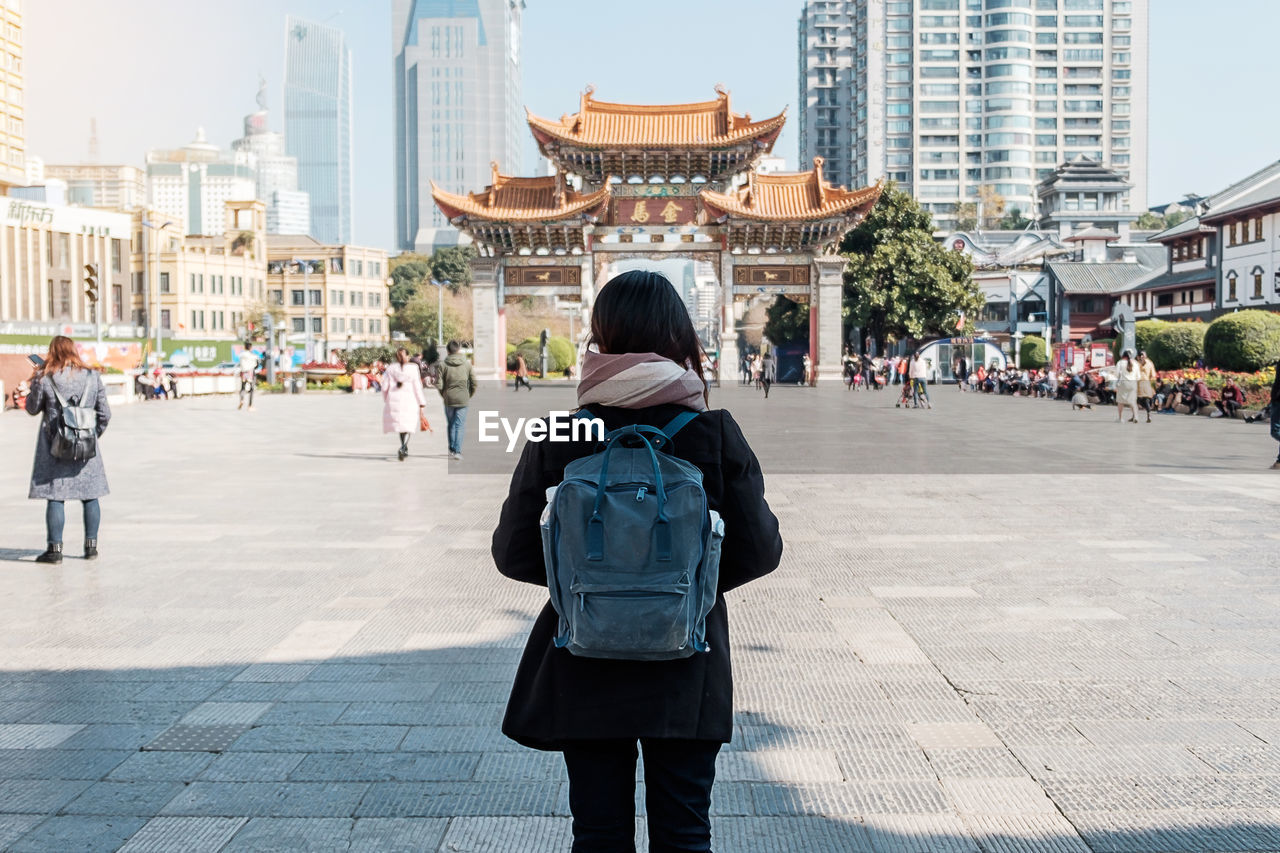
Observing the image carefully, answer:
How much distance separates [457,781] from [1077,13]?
123963mm

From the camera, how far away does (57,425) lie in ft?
24.6

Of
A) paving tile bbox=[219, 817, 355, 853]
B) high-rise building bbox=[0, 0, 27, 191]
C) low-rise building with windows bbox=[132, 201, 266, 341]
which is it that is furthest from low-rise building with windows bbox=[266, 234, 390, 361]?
paving tile bbox=[219, 817, 355, 853]

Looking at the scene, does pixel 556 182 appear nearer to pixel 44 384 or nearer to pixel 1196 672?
pixel 44 384

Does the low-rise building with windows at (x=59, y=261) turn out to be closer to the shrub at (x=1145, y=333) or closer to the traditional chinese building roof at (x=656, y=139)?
the traditional chinese building roof at (x=656, y=139)

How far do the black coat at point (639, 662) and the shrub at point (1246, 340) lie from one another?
94.2 ft

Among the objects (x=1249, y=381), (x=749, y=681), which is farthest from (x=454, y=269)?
(x=749, y=681)

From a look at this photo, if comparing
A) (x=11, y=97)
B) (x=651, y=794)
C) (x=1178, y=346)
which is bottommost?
(x=651, y=794)

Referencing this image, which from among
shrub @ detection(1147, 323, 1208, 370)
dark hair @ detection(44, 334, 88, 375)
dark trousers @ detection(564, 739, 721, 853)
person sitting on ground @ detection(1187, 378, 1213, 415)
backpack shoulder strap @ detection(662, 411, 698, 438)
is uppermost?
shrub @ detection(1147, 323, 1208, 370)

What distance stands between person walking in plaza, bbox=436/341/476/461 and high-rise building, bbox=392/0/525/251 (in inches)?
6720

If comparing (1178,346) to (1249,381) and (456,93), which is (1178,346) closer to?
(1249,381)

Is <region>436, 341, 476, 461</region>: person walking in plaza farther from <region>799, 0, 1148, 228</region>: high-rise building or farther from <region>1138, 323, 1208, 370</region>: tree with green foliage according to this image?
<region>799, 0, 1148, 228</region>: high-rise building

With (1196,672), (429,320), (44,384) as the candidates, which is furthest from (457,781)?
(429,320)

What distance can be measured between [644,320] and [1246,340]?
94.7 ft

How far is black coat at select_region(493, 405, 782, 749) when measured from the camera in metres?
2.36
